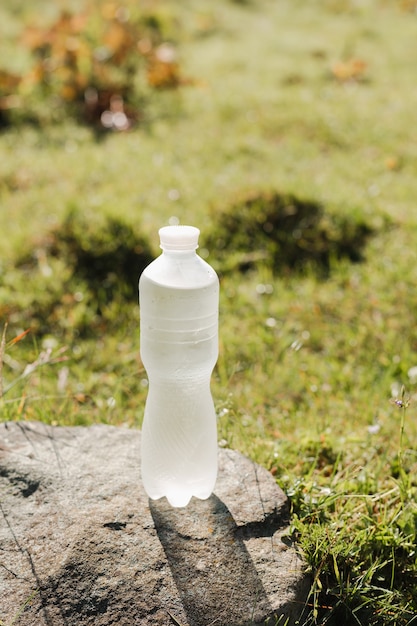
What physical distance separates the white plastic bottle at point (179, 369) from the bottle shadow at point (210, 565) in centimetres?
9

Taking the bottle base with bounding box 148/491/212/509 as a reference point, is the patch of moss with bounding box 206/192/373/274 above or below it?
below

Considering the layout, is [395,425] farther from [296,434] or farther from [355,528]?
[355,528]

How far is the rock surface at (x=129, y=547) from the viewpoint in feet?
6.91

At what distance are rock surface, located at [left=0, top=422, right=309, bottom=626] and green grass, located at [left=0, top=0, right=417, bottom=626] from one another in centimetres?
15

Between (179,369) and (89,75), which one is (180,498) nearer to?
(179,369)

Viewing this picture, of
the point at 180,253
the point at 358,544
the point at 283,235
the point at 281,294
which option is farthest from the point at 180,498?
the point at 283,235

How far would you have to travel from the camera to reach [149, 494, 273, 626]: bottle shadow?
211cm

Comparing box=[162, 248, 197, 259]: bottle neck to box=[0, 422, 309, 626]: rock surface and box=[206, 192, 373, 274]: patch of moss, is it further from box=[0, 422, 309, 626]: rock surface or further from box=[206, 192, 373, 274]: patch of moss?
box=[206, 192, 373, 274]: patch of moss

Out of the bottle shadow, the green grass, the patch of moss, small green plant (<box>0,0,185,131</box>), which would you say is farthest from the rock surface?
small green plant (<box>0,0,185,131</box>)

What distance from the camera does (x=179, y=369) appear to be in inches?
95.8

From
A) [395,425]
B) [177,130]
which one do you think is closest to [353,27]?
[177,130]

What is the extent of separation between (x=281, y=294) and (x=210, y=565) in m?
2.55

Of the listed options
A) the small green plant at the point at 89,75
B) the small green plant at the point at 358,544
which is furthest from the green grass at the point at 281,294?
the small green plant at the point at 89,75

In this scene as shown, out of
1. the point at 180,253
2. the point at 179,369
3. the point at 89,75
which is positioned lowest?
the point at 89,75
